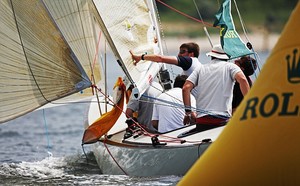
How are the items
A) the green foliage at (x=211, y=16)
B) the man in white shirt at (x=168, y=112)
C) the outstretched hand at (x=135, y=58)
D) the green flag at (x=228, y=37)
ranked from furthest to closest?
the green foliage at (x=211, y=16), the outstretched hand at (x=135, y=58), the man in white shirt at (x=168, y=112), the green flag at (x=228, y=37)

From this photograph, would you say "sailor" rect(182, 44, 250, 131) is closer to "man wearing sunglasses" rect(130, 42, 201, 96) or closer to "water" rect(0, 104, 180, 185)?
"man wearing sunglasses" rect(130, 42, 201, 96)

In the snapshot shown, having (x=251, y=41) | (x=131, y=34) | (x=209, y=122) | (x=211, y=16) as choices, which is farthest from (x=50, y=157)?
(x=211, y=16)

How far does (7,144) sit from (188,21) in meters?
32.7

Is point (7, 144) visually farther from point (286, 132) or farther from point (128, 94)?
point (286, 132)

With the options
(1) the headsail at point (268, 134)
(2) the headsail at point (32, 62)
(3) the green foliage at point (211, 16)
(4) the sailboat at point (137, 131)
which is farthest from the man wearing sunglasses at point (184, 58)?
(3) the green foliage at point (211, 16)

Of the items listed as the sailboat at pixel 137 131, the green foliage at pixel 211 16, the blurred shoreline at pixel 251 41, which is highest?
the green foliage at pixel 211 16

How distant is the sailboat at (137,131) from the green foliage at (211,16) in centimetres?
3313

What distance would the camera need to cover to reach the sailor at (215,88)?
34.1ft

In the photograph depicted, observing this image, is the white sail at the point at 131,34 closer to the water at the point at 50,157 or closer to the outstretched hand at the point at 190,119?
the outstretched hand at the point at 190,119

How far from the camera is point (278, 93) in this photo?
754 cm

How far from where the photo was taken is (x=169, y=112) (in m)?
11.3

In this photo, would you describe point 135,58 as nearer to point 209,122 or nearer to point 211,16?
point 209,122

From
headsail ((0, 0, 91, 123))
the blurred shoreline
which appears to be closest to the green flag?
headsail ((0, 0, 91, 123))

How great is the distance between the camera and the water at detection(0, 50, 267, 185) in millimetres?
11234
